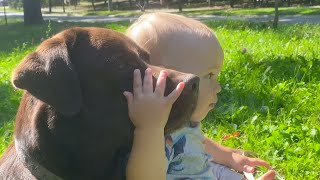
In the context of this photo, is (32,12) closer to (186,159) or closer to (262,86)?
(262,86)

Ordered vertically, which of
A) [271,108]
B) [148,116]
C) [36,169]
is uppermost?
[148,116]

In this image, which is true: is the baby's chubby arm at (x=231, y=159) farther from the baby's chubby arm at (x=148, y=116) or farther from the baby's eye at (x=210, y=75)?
the baby's chubby arm at (x=148, y=116)

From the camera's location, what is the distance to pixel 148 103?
2.39 metres

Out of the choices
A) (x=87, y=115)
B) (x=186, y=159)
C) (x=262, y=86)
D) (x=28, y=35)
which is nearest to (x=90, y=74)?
(x=87, y=115)

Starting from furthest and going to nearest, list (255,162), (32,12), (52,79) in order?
(32,12) < (255,162) < (52,79)

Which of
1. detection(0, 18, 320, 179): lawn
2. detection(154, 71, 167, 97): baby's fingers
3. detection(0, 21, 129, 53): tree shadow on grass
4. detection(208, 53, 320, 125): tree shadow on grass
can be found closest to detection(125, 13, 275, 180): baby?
detection(154, 71, 167, 97): baby's fingers

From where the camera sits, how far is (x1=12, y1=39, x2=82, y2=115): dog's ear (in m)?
2.20

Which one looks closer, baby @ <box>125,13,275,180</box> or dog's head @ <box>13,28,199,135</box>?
dog's head @ <box>13,28,199,135</box>

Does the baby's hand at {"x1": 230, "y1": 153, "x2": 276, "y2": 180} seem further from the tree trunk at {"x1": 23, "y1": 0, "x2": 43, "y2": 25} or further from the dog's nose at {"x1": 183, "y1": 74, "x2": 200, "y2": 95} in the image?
the tree trunk at {"x1": 23, "y1": 0, "x2": 43, "y2": 25}

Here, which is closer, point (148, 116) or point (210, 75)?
point (148, 116)

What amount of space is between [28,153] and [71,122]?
23cm

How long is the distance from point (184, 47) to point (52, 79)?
0.98 meters

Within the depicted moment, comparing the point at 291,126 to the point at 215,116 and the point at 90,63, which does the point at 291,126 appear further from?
the point at 90,63

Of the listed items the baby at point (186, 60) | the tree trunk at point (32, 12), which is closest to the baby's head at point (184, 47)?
the baby at point (186, 60)
